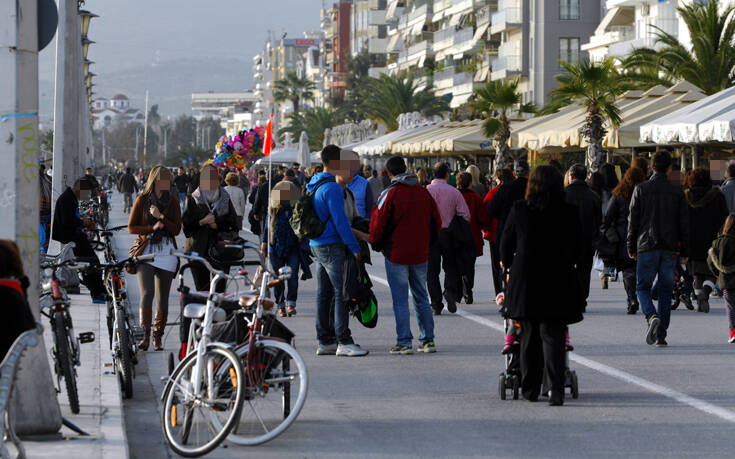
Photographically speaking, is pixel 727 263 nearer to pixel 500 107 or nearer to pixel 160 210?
pixel 160 210

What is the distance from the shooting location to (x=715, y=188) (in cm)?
1491

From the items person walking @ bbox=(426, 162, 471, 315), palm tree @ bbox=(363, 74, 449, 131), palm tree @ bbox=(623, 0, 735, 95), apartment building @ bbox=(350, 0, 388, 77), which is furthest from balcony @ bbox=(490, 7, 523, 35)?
person walking @ bbox=(426, 162, 471, 315)

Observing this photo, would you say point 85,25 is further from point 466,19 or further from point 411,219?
point 466,19

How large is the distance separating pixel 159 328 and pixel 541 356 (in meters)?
4.20

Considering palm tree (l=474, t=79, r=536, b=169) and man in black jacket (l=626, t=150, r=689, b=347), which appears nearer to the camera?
man in black jacket (l=626, t=150, r=689, b=347)

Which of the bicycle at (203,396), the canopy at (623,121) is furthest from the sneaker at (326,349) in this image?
the canopy at (623,121)

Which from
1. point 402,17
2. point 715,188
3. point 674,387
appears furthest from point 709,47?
point 402,17

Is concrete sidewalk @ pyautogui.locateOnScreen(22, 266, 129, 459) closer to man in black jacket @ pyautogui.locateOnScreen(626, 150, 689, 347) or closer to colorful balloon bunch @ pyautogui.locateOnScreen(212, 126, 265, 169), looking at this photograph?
man in black jacket @ pyautogui.locateOnScreen(626, 150, 689, 347)

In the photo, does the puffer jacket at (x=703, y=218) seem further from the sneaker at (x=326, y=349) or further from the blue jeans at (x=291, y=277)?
the sneaker at (x=326, y=349)

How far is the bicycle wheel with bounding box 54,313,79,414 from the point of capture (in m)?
8.00

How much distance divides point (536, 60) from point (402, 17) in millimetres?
41063

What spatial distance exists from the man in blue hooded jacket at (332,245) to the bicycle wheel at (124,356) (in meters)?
2.20

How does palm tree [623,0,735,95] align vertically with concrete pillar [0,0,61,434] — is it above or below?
above

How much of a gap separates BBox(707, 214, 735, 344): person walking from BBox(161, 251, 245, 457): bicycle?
21.4ft
